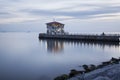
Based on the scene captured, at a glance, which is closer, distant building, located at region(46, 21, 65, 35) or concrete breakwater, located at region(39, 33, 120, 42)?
concrete breakwater, located at region(39, 33, 120, 42)

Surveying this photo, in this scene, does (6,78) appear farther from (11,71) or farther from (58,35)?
(58,35)

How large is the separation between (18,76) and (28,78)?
52.8 inches

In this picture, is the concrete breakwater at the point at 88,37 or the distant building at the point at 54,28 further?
the distant building at the point at 54,28

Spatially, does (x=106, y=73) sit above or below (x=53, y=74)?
above

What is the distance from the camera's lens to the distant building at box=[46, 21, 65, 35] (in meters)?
79.4

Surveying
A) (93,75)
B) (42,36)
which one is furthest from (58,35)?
(93,75)

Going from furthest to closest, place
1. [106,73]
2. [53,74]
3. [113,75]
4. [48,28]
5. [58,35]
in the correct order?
[48,28]
[58,35]
[53,74]
[106,73]
[113,75]

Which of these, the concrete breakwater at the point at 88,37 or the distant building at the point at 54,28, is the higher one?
the distant building at the point at 54,28

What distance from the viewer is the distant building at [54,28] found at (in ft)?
261

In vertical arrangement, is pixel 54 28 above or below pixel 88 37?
above

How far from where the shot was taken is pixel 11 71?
23.8m

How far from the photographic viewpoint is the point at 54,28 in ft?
265

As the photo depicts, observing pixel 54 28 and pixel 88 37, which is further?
pixel 54 28

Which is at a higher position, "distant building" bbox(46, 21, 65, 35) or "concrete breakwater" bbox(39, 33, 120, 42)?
"distant building" bbox(46, 21, 65, 35)
